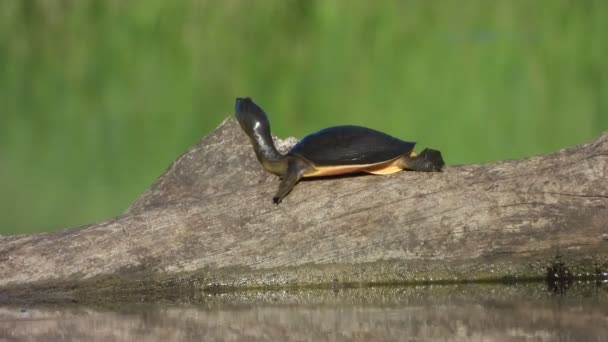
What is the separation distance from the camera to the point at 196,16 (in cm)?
2019

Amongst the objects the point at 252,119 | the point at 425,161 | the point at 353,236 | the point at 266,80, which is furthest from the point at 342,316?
the point at 266,80

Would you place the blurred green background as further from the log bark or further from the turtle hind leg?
the turtle hind leg

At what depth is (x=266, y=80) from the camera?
15.9 meters

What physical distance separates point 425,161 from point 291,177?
0.69 m

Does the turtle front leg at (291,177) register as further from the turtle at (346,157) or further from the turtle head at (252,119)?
the turtle head at (252,119)

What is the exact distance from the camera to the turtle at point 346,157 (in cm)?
657

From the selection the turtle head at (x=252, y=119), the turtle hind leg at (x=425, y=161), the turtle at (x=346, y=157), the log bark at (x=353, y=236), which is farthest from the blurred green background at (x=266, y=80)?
the turtle hind leg at (x=425, y=161)

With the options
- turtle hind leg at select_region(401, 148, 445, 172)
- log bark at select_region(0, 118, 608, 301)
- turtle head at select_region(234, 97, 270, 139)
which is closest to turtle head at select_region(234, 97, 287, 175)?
turtle head at select_region(234, 97, 270, 139)

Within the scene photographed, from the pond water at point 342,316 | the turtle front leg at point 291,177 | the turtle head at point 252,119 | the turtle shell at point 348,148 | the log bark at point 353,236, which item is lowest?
the pond water at point 342,316

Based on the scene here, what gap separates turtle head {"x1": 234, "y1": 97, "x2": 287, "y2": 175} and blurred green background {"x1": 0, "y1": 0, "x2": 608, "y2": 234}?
2366 millimetres

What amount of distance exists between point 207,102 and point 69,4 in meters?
6.24

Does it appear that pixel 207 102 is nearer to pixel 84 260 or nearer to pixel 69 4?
pixel 69 4

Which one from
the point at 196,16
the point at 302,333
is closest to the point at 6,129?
the point at 196,16

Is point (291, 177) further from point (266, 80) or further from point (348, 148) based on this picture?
point (266, 80)
